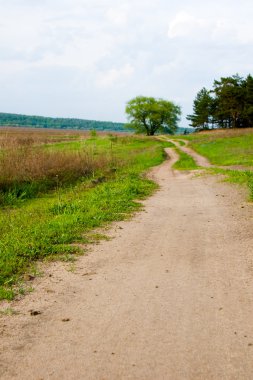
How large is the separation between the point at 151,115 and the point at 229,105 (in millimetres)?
20005

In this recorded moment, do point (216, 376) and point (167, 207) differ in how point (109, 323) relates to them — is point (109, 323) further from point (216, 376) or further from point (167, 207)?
point (167, 207)

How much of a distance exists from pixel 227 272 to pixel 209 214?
14.2ft

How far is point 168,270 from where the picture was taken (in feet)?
21.4

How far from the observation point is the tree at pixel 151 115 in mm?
86375

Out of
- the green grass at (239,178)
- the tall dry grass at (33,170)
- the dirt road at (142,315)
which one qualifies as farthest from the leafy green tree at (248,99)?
the dirt road at (142,315)

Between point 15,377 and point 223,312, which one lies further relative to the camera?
point 223,312

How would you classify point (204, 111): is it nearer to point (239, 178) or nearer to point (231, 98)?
point (231, 98)

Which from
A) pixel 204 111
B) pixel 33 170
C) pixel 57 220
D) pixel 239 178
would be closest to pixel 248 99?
pixel 204 111

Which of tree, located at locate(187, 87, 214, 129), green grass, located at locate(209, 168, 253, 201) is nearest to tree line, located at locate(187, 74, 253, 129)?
tree, located at locate(187, 87, 214, 129)

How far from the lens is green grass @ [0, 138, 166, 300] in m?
6.82

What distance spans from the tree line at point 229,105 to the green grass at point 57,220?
5582cm

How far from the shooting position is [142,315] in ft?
16.3

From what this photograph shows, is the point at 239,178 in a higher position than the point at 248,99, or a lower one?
lower

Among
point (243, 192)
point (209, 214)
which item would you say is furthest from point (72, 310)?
point (243, 192)
